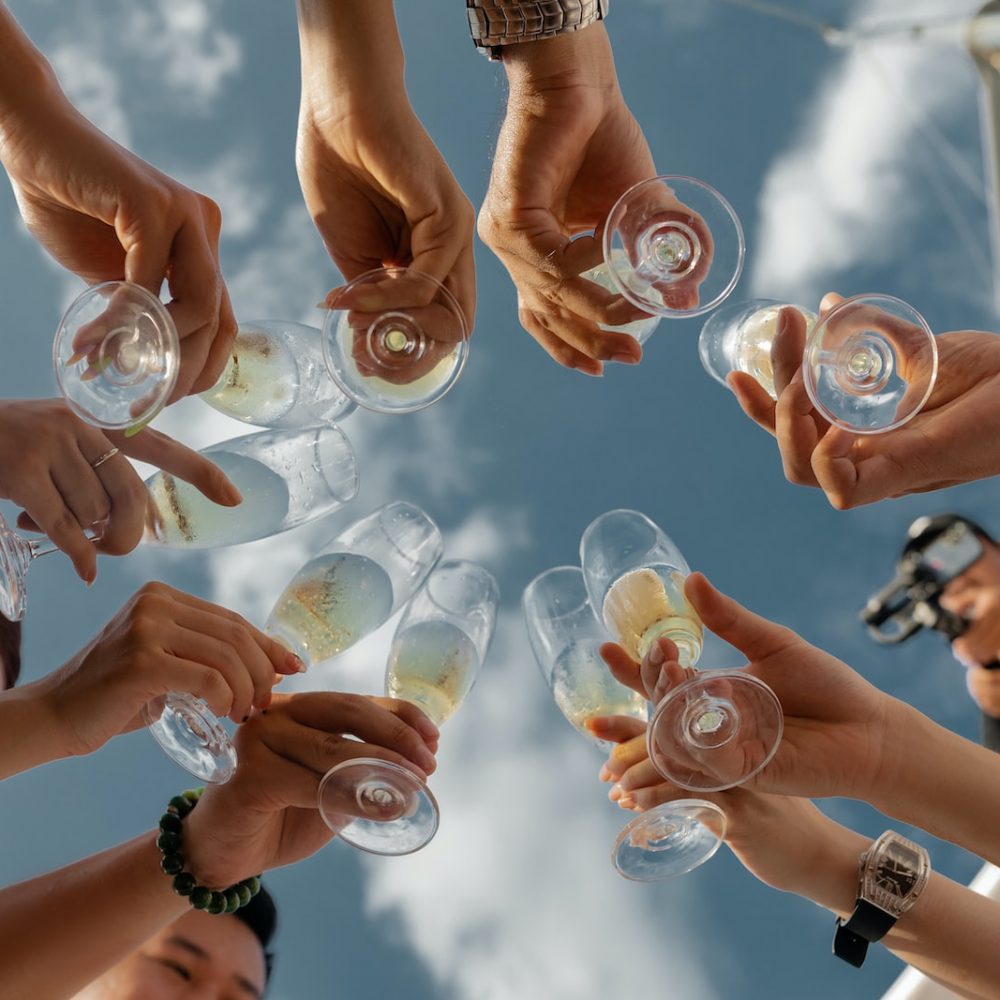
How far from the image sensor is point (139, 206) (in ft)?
6.20

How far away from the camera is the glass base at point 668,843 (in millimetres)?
2158

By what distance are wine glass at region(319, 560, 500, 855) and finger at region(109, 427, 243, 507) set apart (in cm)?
65

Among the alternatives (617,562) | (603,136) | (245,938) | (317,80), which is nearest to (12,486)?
(317,80)

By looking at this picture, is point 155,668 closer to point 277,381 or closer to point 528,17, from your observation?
point 277,381

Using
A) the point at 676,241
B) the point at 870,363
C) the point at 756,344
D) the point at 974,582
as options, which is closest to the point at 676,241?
the point at 676,241

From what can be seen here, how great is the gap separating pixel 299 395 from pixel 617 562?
0.91 metres

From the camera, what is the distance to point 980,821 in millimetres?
2090

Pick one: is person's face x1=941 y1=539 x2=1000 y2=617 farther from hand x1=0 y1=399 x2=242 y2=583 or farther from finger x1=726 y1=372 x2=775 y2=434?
hand x1=0 y1=399 x2=242 y2=583

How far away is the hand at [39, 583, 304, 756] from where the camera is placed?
1.95 meters

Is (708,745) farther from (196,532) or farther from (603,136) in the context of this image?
(603,136)

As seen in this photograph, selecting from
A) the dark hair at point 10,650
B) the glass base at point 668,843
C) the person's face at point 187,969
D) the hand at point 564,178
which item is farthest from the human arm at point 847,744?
the dark hair at point 10,650

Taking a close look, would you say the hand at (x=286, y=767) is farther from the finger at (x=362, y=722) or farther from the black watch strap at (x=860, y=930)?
the black watch strap at (x=860, y=930)

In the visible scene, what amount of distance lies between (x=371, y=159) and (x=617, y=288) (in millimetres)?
618

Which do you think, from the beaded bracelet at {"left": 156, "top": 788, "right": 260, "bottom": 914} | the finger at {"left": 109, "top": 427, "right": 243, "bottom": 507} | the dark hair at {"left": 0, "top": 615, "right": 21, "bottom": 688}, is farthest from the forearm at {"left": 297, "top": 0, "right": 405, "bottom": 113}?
the dark hair at {"left": 0, "top": 615, "right": 21, "bottom": 688}
